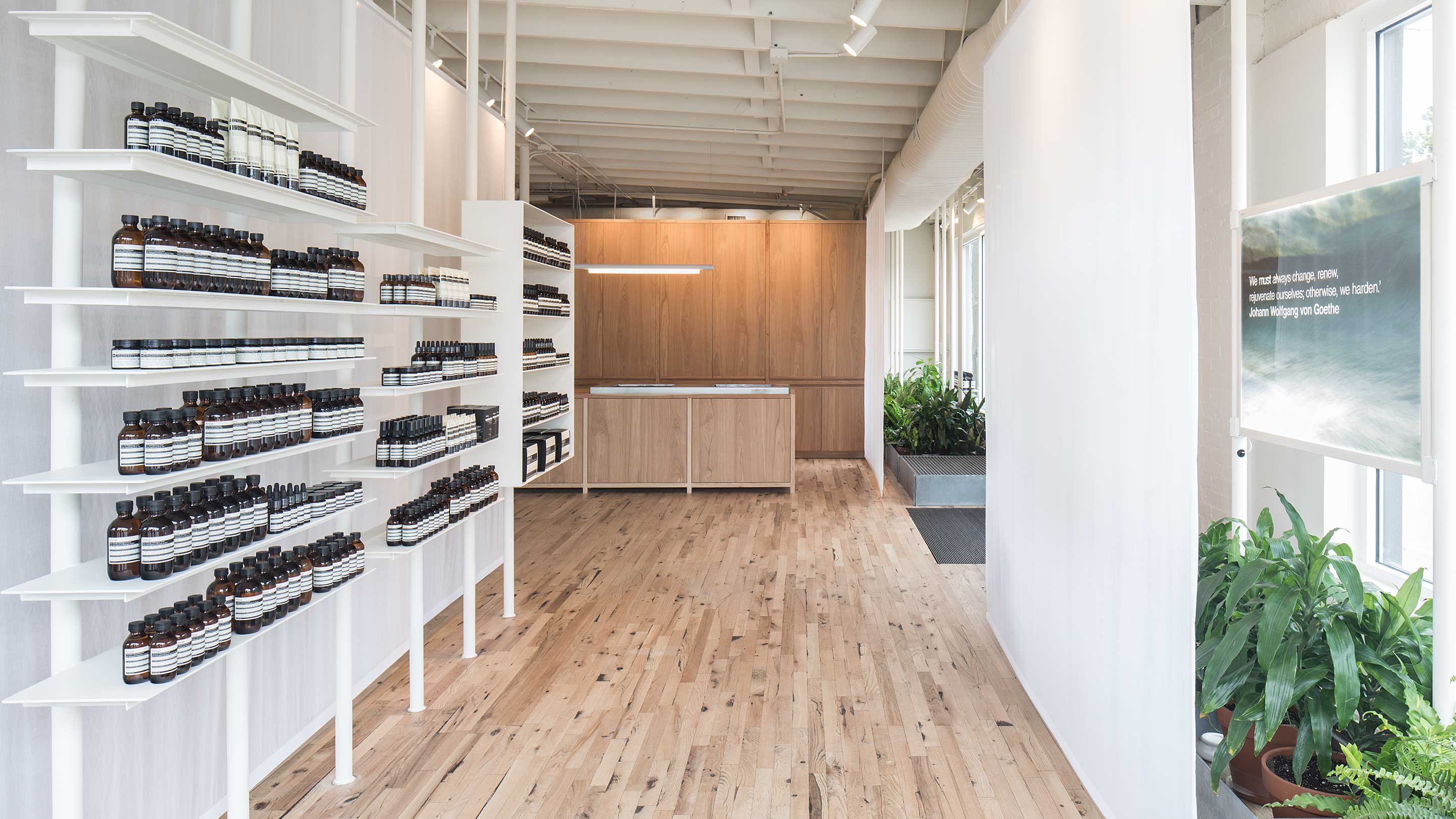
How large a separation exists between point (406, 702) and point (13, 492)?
6.31ft

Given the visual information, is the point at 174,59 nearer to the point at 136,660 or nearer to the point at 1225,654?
the point at 136,660

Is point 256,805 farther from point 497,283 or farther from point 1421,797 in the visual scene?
point 1421,797

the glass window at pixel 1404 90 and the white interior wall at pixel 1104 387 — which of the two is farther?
the glass window at pixel 1404 90

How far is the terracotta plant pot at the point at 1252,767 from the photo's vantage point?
98.3 inches

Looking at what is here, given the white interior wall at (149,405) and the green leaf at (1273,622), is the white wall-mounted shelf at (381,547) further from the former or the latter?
the green leaf at (1273,622)

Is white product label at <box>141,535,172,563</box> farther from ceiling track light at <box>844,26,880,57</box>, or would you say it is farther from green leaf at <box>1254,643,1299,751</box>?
ceiling track light at <box>844,26,880,57</box>

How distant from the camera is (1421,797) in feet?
6.46

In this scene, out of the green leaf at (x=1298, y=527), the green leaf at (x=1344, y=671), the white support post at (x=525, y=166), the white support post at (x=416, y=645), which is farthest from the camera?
the white support post at (x=525, y=166)

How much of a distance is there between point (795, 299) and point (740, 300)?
2.22 feet

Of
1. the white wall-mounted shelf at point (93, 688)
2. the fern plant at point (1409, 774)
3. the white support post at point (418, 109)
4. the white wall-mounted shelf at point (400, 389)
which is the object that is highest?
the white support post at point (418, 109)

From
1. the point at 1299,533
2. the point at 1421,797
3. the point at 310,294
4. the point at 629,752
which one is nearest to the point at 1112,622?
the point at 1299,533

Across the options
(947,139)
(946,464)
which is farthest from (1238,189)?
(946,464)


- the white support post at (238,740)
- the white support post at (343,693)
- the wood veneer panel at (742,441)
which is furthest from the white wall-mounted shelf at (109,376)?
the wood veneer panel at (742,441)

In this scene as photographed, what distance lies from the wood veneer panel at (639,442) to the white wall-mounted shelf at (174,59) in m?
5.82
